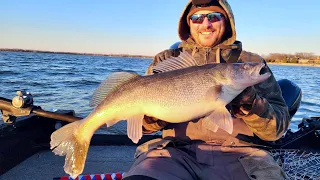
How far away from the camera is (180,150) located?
2.94 metres

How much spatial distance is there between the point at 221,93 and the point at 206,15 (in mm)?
1171

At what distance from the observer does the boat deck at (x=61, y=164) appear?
4.15m

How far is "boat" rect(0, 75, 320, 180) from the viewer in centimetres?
389

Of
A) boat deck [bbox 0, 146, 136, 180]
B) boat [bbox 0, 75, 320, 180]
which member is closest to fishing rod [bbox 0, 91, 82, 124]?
boat [bbox 0, 75, 320, 180]

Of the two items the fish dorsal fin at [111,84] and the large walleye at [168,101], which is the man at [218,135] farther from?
the fish dorsal fin at [111,84]

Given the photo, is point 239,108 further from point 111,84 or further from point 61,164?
point 61,164

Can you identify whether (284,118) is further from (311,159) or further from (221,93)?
(311,159)

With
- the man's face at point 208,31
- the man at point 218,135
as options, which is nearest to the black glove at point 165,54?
the man at point 218,135

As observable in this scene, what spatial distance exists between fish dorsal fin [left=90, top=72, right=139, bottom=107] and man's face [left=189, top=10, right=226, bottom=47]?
1.06m

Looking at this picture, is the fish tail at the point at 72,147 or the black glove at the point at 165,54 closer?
the fish tail at the point at 72,147

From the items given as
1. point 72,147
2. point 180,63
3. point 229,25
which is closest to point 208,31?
point 229,25

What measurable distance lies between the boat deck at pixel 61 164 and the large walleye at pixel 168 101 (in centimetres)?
173

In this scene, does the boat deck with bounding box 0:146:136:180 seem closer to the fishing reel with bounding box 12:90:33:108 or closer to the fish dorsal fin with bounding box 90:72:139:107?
the fishing reel with bounding box 12:90:33:108

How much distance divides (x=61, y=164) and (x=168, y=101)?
8.55ft
